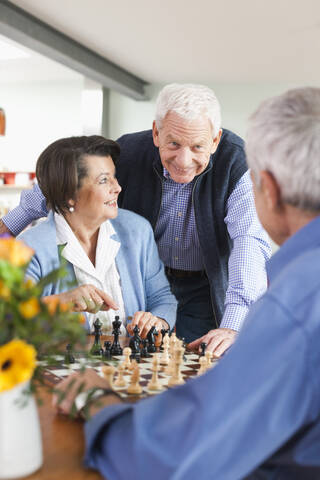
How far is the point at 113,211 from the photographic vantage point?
247 cm

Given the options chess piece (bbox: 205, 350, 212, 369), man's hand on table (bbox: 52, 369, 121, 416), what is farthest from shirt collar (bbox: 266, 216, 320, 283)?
chess piece (bbox: 205, 350, 212, 369)

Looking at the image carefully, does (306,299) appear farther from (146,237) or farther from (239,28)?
(239,28)

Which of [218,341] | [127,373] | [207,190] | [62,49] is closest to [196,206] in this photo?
[207,190]

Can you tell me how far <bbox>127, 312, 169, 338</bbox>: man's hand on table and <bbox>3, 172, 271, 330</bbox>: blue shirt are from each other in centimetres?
26

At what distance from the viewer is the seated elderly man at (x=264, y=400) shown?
0.83 metres

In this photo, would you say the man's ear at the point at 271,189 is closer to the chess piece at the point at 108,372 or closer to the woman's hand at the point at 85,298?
the chess piece at the point at 108,372

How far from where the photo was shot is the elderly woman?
2381mm

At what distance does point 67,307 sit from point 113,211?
154cm

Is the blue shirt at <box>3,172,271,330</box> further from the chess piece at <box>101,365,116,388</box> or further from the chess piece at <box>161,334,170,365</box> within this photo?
the chess piece at <box>101,365,116,388</box>

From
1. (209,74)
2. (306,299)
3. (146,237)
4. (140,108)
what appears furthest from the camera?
(140,108)

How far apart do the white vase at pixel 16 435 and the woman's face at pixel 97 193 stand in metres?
1.55

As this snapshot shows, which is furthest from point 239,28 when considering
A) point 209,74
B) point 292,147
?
point 292,147

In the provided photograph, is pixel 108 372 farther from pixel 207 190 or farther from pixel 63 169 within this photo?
pixel 207 190

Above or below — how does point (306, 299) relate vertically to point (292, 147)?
below
